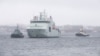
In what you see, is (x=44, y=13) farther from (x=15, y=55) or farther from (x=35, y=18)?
(x=15, y=55)

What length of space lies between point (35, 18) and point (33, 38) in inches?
206

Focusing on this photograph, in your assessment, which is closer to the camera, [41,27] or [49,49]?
[49,49]

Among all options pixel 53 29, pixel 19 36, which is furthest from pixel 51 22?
pixel 19 36

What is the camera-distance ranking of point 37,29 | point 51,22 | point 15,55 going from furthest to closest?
point 51,22 < point 37,29 < point 15,55

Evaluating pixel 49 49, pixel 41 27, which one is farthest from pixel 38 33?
pixel 49 49

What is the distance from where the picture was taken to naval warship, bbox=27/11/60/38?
100m

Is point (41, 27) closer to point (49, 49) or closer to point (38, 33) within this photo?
point (38, 33)

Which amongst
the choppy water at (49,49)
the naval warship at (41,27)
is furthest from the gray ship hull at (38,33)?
the choppy water at (49,49)

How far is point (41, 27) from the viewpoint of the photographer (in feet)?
328

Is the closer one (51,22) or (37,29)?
(37,29)

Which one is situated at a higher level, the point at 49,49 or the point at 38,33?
the point at 38,33

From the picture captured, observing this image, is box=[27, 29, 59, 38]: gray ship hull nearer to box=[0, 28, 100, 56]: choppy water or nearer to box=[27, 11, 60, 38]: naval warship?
box=[27, 11, 60, 38]: naval warship

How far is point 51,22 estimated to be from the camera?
353 ft

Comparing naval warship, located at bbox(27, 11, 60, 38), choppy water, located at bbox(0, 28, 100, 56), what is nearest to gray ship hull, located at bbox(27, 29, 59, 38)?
naval warship, located at bbox(27, 11, 60, 38)
